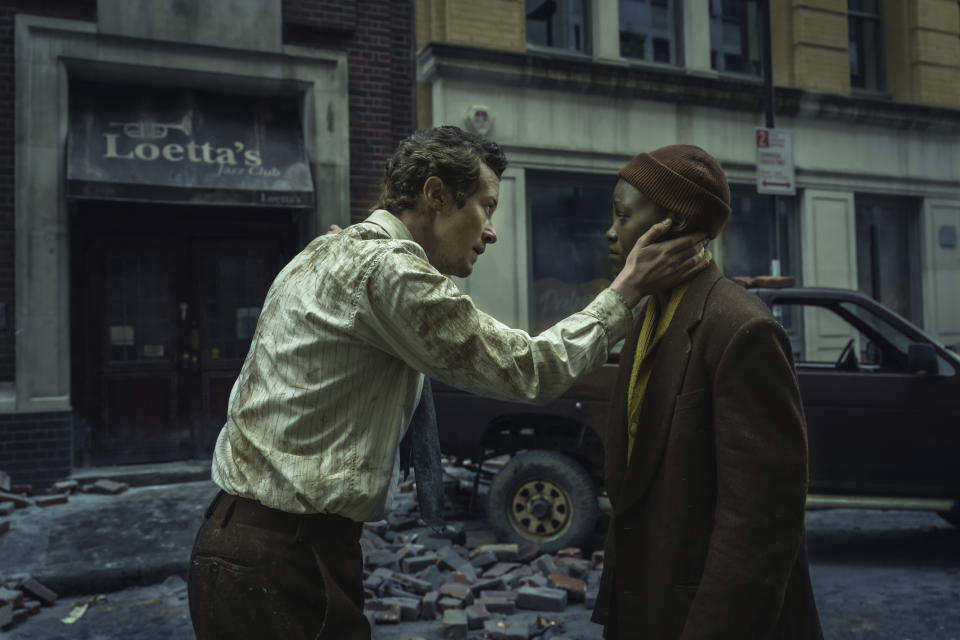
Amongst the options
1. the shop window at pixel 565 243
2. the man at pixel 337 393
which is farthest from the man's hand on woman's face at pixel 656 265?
Result: the shop window at pixel 565 243

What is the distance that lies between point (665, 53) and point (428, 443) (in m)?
11.9

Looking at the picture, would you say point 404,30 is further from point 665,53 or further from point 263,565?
point 263,565

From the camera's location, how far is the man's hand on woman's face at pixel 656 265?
6.80ft

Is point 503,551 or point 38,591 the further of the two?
point 503,551

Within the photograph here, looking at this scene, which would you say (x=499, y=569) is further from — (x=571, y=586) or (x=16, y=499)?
(x=16, y=499)

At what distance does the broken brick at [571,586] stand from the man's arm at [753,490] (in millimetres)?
3635

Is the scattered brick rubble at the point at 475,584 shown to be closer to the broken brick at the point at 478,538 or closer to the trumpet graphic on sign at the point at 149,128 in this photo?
the broken brick at the point at 478,538

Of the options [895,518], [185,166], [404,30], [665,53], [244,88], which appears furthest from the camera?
[665,53]

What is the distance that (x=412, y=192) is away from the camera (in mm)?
2227

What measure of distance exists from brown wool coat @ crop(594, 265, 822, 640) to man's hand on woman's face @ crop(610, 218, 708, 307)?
0.06m

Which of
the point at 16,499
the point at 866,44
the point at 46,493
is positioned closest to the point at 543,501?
the point at 16,499

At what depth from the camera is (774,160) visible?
9.47m

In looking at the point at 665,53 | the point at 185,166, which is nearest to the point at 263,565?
the point at 185,166

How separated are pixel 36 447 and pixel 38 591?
153 inches
